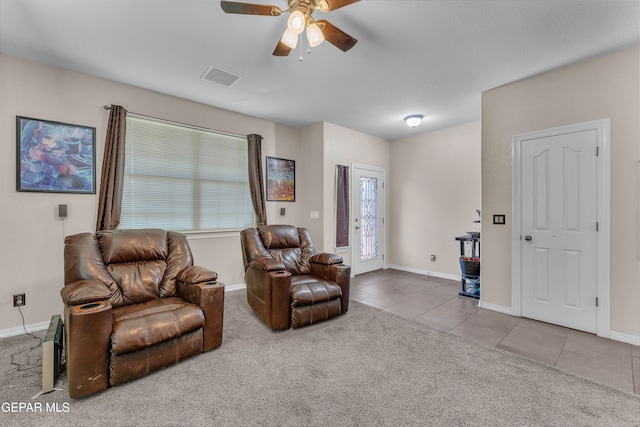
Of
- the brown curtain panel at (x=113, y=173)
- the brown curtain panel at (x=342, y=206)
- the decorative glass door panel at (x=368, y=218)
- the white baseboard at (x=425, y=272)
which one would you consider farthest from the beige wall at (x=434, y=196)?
the brown curtain panel at (x=113, y=173)

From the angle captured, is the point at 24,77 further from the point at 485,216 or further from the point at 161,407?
the point at 485,216

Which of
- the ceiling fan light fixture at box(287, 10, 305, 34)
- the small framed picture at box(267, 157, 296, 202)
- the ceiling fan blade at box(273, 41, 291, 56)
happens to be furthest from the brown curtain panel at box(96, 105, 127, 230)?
the ceiling fan light fixture at box(287, 10, 305, 34)

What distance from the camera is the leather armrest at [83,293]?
1.86 metres

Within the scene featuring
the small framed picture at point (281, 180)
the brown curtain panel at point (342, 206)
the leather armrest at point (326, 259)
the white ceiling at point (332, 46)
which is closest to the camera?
the white ceiling at point (332, 46)

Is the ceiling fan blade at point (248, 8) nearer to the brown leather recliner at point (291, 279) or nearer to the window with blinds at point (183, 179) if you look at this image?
the brown leather recliner at point (291, 279)

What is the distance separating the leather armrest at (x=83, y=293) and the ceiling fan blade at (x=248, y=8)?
6.96ft

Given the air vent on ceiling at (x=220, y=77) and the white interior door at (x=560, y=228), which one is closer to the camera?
the white interior door at (x=560, y=228)

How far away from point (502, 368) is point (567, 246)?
165cm

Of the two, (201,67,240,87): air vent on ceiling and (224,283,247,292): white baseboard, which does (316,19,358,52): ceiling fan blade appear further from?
(224,283,247,292): white baseboard

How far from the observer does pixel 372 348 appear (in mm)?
2461

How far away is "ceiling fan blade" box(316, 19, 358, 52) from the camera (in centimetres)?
196

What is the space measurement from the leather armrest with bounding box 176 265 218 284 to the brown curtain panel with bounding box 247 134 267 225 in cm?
186

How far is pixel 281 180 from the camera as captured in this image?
4.81 m

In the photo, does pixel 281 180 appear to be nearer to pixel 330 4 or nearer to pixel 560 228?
pixel 330 4
